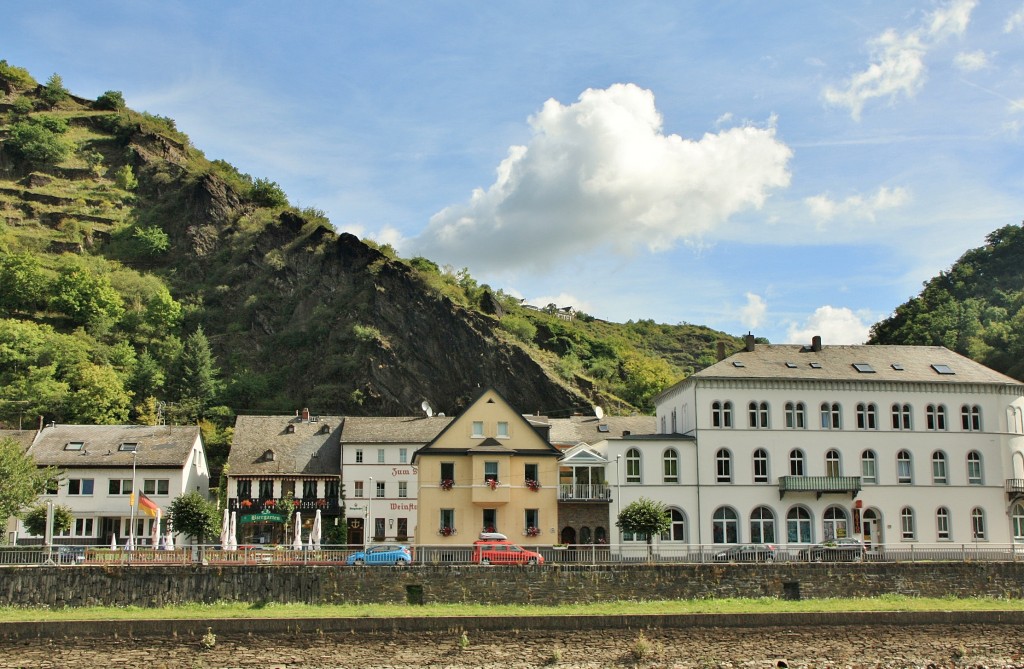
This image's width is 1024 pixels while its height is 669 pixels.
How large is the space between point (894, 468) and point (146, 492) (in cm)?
4396

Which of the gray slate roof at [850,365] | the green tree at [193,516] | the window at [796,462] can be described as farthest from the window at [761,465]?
the green tree at [193,516]

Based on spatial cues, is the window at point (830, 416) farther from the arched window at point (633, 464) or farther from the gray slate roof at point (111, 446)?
the gray slate roof at point (111, 446)

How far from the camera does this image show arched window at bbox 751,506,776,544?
179ft

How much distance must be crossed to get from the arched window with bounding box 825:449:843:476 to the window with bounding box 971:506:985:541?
743 cm

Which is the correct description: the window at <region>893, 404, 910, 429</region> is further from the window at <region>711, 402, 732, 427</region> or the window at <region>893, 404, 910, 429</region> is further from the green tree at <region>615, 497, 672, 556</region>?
the green tree at <region>615, 497, 672, 556</region>

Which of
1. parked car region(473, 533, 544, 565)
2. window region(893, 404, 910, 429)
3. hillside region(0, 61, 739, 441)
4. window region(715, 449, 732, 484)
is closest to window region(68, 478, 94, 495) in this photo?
hillside region(0, 61, 739, 441)

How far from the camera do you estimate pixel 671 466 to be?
181 ft

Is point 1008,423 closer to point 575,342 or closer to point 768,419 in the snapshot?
point 768,419

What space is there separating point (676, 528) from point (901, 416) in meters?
14.0

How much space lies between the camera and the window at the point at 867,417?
56.6 m

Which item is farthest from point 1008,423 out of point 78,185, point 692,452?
point 78,185

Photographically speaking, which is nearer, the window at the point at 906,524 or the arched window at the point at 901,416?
the window at the point at 906,524

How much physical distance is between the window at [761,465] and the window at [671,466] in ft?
14.0

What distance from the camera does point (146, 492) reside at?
212ft
